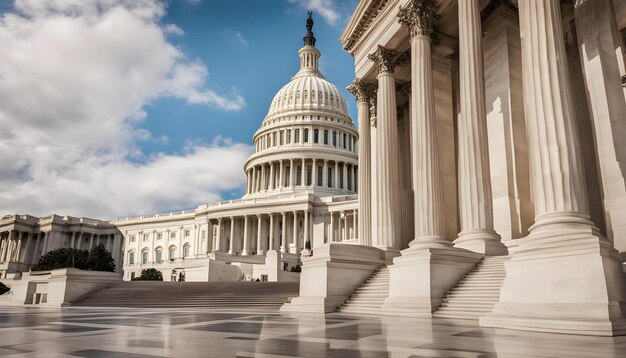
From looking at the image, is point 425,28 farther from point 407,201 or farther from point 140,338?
point 140,338

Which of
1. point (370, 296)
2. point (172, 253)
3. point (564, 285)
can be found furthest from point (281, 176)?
point (564, 285)

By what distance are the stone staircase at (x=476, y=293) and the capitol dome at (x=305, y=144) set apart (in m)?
94.0

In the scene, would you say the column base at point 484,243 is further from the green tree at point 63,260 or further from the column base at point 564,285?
the green tree at point 63,260

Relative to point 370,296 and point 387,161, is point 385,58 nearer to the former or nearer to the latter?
point 387,161

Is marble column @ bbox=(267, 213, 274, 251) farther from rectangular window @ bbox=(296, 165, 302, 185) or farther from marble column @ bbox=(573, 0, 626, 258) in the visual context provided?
marble column @ bbox=(573, 0, 626, 258)

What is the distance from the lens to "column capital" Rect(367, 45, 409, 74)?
104 feet

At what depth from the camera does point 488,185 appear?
22.0m

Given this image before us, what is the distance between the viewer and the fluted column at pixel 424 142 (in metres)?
23.5

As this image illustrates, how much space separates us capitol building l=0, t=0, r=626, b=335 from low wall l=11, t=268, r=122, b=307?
63.7 feet

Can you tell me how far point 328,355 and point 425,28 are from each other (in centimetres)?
2289

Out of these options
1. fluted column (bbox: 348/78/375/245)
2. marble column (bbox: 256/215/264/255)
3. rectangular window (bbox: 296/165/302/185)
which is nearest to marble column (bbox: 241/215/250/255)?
marble column (bbox: 256/215/264/255)

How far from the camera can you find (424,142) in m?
24.7

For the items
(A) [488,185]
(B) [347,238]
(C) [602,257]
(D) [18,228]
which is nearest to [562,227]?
(C) [602,257]

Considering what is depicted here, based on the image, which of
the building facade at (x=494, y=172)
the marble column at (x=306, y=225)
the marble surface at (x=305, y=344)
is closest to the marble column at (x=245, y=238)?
the marble column at (x=306, y=225)
